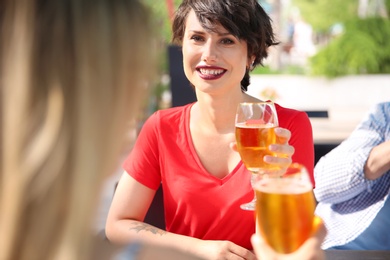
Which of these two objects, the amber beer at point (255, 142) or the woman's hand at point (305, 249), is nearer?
the woman's hand at point (305, 249)

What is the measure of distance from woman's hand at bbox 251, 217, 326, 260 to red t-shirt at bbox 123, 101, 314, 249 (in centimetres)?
79

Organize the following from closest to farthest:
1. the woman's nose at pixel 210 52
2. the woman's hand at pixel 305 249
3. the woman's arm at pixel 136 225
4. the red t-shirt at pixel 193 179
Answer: the woman's hand at pixel 305 249 → the woman's arm at pixel 136 225 → the red t-shirt at pixel 193 179 → the woman's nose at pixel 210 52

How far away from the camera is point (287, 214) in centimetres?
122

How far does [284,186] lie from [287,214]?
0.06m

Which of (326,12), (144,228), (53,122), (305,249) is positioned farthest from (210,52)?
(326,12)

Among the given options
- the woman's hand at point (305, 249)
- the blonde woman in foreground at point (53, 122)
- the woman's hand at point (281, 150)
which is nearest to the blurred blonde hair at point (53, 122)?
the blonde woman in foreground at point (53, 122)

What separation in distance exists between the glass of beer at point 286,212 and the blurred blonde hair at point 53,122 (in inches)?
18.5

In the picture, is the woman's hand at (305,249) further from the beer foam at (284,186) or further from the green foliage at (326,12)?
the green foliage at (326,12)

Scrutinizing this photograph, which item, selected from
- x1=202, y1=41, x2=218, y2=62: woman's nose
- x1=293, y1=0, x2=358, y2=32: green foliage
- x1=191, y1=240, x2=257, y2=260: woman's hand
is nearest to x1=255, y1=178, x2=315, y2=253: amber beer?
x1=191, y1=240, x2=257, y2=260: woman's hand

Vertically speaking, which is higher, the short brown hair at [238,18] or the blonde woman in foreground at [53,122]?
the short brown hair at [238,18]

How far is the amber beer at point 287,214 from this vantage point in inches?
47.9

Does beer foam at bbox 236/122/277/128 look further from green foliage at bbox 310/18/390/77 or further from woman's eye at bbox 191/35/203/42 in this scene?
green foliage at bbox 310/18/390/77

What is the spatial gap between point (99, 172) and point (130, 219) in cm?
127

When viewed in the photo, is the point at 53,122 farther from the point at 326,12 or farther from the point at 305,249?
the point at 326,12
